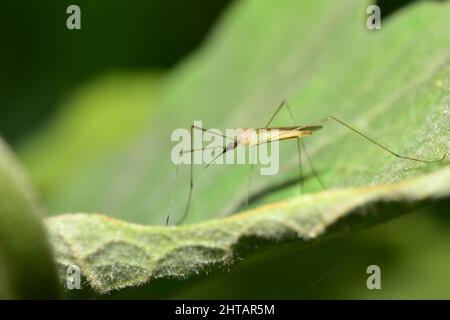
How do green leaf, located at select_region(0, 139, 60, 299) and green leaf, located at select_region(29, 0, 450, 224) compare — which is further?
green leaf, located at select_region(29, 0, 450, 224)

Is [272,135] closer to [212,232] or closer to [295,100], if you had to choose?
[295,100]

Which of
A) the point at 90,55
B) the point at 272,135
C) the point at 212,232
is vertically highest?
the point at 90,55

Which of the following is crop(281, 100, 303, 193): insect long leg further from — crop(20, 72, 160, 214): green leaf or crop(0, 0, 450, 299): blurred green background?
crop(0, 0, 450, 299): blurred green background

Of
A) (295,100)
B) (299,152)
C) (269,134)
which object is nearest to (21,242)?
(299,152)

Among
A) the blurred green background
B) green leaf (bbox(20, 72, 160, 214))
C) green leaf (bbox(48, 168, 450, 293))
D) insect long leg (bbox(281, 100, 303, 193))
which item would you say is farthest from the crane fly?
the blurred green background
